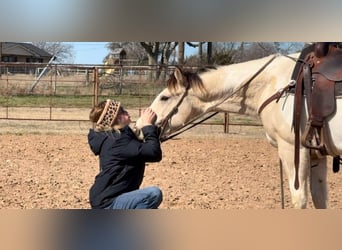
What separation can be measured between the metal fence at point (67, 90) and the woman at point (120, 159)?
7.04 m

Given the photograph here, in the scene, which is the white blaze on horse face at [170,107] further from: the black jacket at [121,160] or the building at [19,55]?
the building at [19,55]

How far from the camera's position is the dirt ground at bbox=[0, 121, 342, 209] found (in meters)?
3.74

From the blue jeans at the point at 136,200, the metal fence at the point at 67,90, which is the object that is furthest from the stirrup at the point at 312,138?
the metal fence at the point at 67,90

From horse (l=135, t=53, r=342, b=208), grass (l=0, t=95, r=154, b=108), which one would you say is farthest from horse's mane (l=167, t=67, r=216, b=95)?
grass (l=0, t=95, r=154, b=108)

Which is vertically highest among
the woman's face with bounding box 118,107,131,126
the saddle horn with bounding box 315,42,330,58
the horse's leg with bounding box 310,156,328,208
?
the saddle horn with bounding box 315,42,330,58

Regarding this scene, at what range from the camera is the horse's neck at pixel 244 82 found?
249cm

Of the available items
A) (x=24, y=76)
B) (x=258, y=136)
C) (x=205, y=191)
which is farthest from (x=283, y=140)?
(x=24, y=76)

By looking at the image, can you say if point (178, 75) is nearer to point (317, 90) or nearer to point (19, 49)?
point (317, 90)

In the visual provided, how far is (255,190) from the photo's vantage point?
4.21 m

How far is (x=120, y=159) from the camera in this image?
1922 mm

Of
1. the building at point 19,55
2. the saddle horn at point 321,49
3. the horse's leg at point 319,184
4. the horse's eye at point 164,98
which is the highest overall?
the building at point 19,55

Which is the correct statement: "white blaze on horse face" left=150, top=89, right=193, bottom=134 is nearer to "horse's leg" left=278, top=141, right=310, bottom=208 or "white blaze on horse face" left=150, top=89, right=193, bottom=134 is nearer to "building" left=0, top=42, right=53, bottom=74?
"horse's leg" left=278, top=141, right=310, bottom=208
